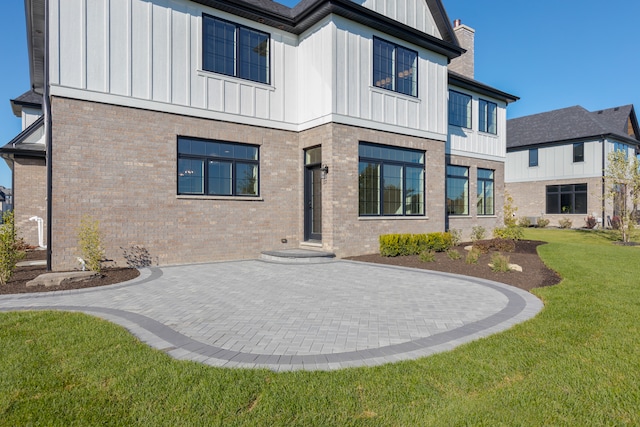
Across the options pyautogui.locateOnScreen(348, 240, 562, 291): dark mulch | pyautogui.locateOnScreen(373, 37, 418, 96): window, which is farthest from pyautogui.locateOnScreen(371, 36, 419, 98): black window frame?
pyautogui.locateOnScreen(348, 240, 562, 291): dark mulch

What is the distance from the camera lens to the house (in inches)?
344

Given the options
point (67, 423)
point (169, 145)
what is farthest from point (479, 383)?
point (169, 145)

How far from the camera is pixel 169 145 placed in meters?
9.80

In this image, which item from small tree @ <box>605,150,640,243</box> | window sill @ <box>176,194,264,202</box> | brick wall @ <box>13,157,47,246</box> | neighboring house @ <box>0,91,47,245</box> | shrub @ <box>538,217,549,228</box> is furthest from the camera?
shrub @ <box>538,217,549,228</box>

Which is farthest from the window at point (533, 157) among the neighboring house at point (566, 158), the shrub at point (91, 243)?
the shrub at point (91, 243)

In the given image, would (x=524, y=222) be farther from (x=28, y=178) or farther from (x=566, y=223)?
(x=28, y=178)

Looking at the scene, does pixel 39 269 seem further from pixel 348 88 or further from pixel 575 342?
pixel 575 342

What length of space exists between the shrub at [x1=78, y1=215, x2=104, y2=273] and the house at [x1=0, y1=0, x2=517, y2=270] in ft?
0.61

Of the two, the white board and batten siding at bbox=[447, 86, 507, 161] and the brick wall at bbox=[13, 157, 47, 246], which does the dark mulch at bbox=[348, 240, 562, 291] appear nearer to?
the white board and batten siding at bbox=[447, 86, 507, 161]

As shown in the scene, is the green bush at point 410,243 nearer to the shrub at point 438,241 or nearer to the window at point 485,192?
the shrub at point 438,241

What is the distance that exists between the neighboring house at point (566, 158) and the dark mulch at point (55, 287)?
28.1 metres

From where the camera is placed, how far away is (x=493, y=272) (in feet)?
28.5

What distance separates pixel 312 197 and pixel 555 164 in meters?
24.0

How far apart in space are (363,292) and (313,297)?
0.98m
